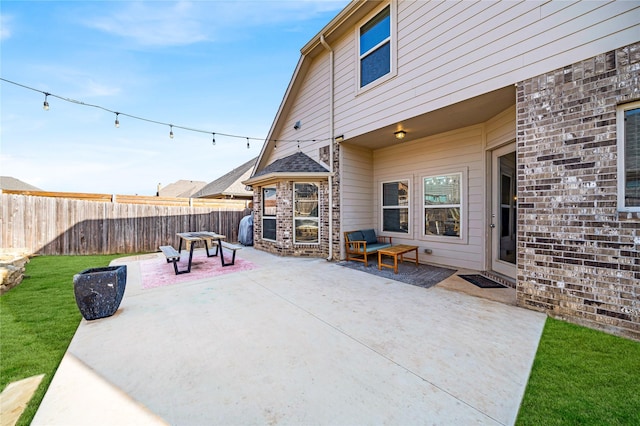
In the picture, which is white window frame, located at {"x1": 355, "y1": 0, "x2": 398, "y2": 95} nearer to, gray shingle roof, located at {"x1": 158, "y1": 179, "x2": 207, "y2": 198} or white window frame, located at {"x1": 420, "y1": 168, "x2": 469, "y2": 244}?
white window frame, located at {"x1": 420, "y1": 168, "x2": 469, "y2": 244}

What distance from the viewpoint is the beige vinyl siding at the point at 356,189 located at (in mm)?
7139

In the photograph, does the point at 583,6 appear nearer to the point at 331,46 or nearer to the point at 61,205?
the point at 331,46

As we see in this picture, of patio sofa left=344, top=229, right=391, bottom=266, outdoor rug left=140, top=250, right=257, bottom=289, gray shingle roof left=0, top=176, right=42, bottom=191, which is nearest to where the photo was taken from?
outdoor rug left=140, top=250, right=257, bottom=289

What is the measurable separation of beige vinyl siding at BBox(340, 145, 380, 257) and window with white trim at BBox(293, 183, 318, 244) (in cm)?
97

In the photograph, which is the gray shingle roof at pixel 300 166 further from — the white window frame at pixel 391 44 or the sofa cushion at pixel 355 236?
the white window frame at pixel 391 44

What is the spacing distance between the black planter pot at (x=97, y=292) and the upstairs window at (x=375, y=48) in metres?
6.66

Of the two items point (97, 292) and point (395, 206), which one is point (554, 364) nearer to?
point (395, 206)

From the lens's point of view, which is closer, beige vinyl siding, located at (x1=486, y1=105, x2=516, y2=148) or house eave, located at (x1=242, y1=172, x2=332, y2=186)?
beige vinyl siding, located at (x1=486, y1=105, x2=516, y2=148)

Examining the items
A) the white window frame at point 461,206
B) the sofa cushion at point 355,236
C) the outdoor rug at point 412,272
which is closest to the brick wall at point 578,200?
the outdoor rug at point 412,272

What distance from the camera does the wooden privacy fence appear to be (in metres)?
7.39

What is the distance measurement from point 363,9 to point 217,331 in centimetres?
765

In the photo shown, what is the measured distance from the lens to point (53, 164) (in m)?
12.9

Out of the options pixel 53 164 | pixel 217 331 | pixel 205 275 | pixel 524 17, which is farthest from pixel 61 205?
pixel 524 17

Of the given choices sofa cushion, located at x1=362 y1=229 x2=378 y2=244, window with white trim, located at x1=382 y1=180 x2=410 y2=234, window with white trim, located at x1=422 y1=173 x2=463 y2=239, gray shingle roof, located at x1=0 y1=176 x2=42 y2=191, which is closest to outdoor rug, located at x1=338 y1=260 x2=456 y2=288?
sofa cushion, located at x1=362 y1=229 x2=378 y2=244
